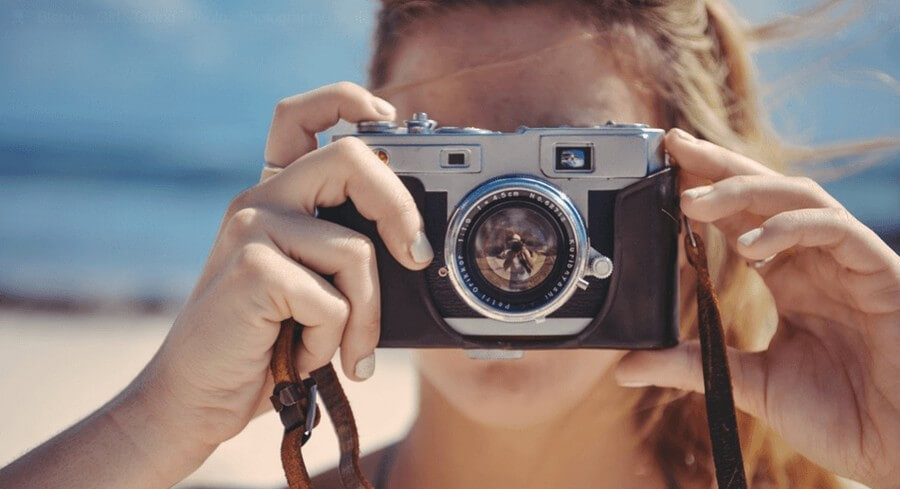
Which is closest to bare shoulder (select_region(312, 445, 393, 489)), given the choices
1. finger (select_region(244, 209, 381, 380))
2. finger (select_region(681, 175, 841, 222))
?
finger (select_region(244, 209, 381, 380))

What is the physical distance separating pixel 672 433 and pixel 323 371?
706 millimetres

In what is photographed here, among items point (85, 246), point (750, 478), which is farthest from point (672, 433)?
point (85, 246)

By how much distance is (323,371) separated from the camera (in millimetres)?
1165

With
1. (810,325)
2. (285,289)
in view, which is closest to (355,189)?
(285,289)

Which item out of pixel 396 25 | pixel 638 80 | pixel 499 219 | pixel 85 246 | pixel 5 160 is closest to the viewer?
pixel 499 219

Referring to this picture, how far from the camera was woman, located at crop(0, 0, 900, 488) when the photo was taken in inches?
43.8

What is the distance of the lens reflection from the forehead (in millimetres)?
207

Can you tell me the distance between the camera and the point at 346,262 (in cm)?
112

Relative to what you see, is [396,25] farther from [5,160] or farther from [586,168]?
[5,160]

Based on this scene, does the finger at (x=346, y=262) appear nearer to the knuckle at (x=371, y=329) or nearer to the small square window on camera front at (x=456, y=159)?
the knuckle at (x=371, y=329)

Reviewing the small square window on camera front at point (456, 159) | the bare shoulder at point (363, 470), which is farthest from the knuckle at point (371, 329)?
the bare shoulder at point (363, 470)

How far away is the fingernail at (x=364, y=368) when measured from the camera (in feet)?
3.75

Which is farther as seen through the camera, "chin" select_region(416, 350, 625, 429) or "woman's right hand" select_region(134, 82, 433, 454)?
"chin" select_region(416, 350, 625, 429)

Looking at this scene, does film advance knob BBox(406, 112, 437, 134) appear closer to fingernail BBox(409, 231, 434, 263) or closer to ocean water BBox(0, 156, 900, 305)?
fingernail BBox(409, 231, 434, 263)
